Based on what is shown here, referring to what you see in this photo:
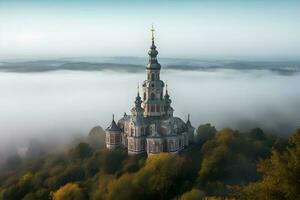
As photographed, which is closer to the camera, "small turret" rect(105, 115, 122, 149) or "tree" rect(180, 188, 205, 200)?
"tree" rect(180, 188, 205, 200)

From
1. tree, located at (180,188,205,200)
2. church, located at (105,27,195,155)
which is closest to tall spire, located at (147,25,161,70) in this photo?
church, located at (105,27,195,155)

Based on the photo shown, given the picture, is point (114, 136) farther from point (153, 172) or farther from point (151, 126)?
point (153, 172)

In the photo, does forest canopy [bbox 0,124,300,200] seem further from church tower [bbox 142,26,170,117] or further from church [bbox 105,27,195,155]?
church tower [bbox 142,26,170,117]

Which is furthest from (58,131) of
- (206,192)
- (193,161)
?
(206,192)

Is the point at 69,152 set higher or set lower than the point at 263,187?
lower

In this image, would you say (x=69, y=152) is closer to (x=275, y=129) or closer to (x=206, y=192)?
(x=206, y=192)

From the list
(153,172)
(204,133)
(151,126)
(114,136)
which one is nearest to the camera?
(153,172)

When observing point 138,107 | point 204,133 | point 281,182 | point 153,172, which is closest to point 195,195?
point 153,172

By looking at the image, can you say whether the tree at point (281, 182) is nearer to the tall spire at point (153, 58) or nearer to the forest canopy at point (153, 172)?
the forest canopy at point (153, 172)
